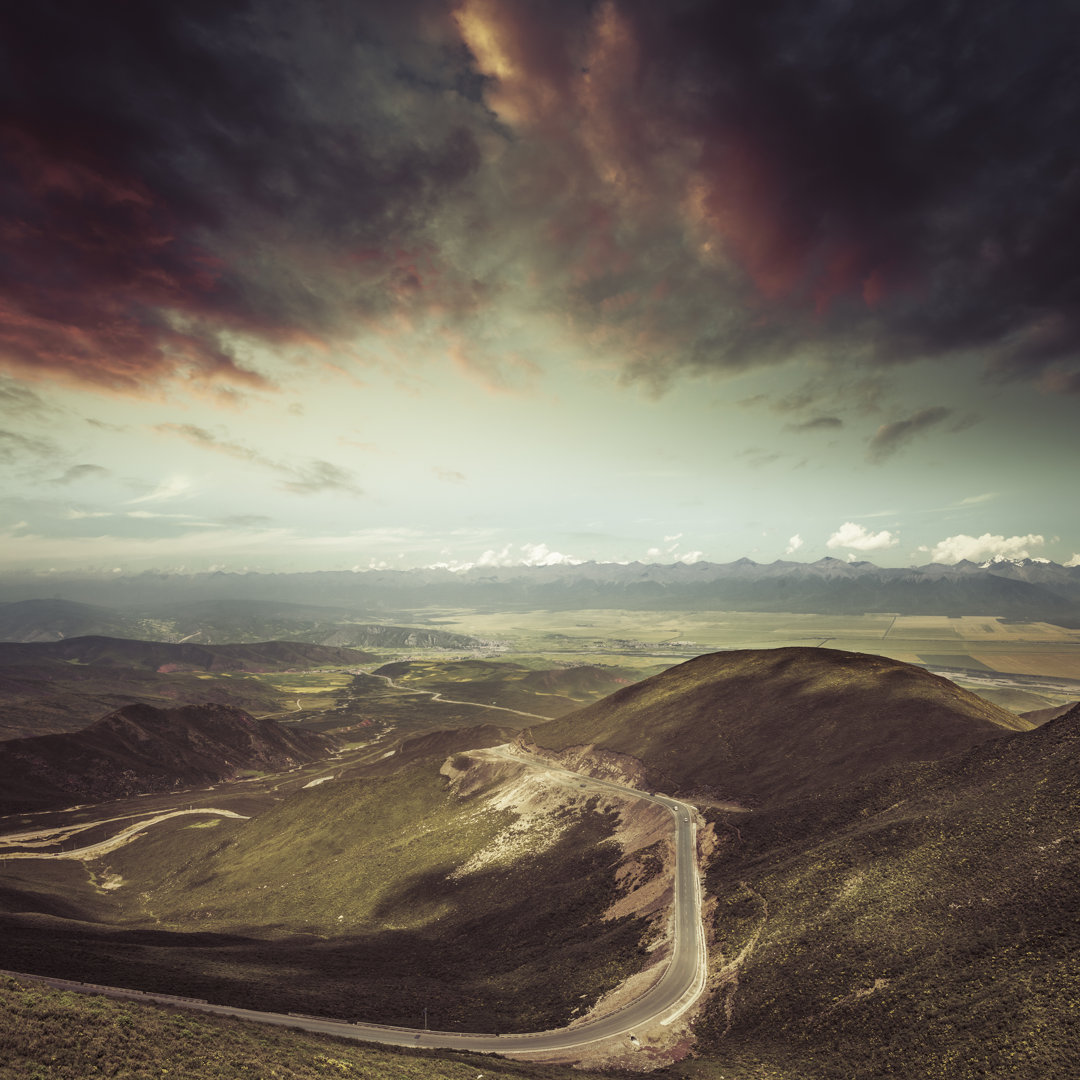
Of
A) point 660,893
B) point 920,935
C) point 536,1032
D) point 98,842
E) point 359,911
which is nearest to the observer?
point 920,935

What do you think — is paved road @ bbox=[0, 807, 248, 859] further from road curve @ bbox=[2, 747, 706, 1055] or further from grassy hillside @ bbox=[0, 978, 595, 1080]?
grassy hillside @ bbox=[0, 978, 595, 1080]

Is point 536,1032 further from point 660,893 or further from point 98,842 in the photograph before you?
point 98,842

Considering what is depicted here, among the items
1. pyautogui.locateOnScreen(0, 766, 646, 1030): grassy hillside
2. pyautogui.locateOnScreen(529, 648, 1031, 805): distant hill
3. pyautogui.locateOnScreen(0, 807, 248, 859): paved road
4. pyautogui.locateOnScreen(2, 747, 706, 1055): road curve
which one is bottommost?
pyautogui.locateOnScreen(0, 807, 248, 859): paved road

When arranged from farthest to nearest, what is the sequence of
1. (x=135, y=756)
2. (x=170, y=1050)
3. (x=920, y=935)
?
(x=135, y=756) → (x=920, y=935) → (x=170, y=1050)

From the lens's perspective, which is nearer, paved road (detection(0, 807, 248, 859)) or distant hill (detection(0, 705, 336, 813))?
A: paved road (detection(0, 807, 248, 859))

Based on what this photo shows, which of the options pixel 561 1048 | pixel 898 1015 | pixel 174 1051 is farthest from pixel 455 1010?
pixel 898 1015

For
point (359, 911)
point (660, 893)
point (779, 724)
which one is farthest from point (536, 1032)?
point (779, 724)

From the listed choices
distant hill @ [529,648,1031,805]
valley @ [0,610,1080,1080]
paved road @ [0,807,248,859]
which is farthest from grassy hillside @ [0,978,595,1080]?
paved road @ [0,807,248,859]
